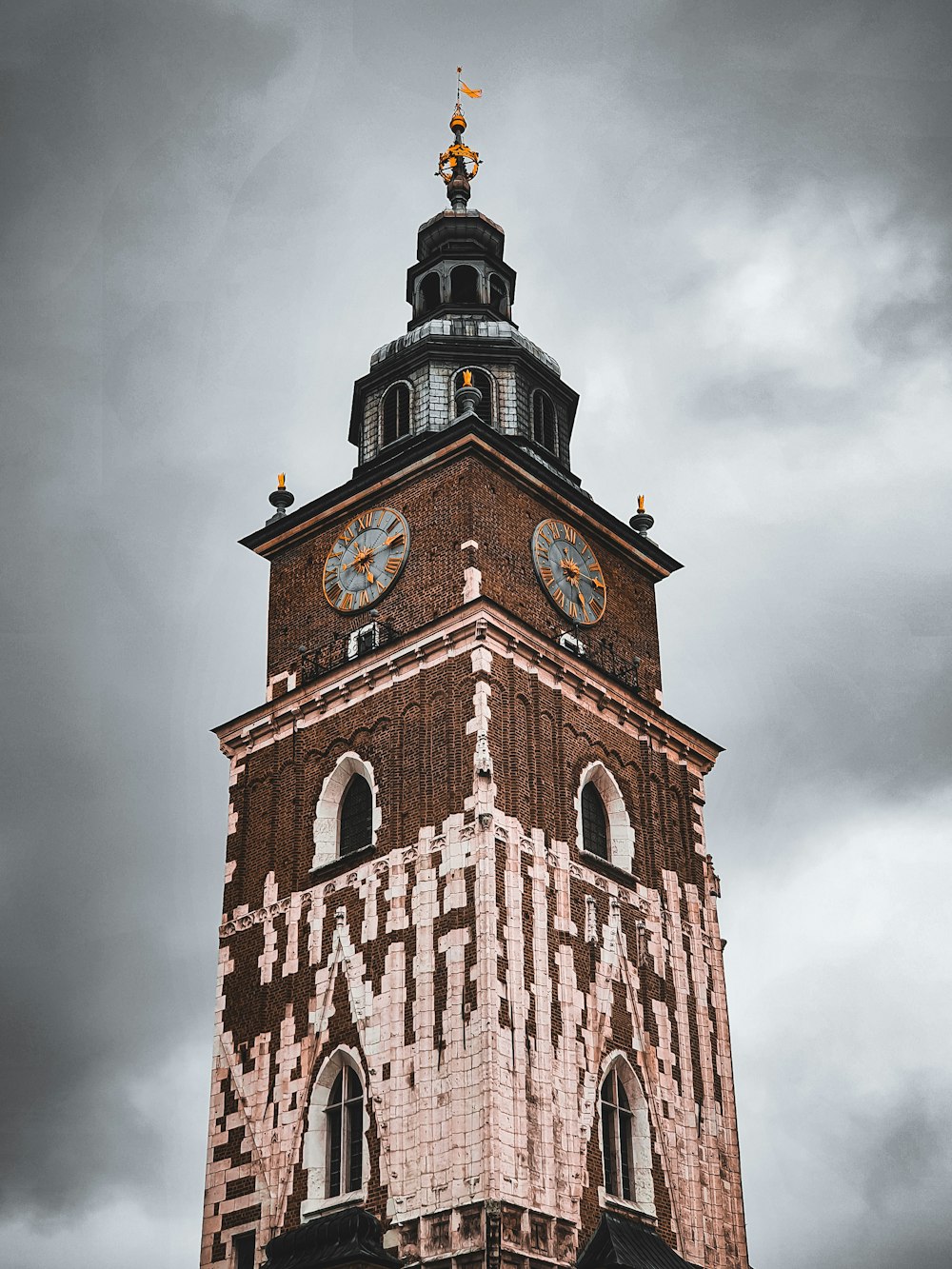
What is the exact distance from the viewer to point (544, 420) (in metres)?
44.1

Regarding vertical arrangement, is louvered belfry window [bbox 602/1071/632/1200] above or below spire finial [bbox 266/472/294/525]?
below

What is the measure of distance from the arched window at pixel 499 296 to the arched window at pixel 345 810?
15305 mm

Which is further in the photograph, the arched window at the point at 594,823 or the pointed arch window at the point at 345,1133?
the arched window at the point at 594,823

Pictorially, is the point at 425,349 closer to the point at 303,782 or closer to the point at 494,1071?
the point at 303,782

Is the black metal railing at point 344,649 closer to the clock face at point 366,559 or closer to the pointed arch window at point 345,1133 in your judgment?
the clock face at point 366,559

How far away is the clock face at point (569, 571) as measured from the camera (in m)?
39.5

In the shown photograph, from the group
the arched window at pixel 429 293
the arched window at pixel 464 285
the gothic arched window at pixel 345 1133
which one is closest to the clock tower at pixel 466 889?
the gothic arched window at pixel 345 1133

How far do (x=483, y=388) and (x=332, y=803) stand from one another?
470 inches

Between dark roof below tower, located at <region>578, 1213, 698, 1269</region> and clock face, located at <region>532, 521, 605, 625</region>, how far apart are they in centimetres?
1360

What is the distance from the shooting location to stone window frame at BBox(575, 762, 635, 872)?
3756 centimetres

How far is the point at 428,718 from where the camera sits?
118 ft

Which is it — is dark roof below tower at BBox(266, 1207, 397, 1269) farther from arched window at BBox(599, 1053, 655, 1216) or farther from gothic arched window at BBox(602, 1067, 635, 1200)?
gothic arched window at BBox(602, 1067, 635, 1200)

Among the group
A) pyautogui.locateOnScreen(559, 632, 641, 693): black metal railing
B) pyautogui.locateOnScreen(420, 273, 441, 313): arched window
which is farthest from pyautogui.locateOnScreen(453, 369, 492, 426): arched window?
pyautogui.locateOnScreen(559, 632, 641, 693): black metal railing

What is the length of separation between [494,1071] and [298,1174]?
4.94 metres
